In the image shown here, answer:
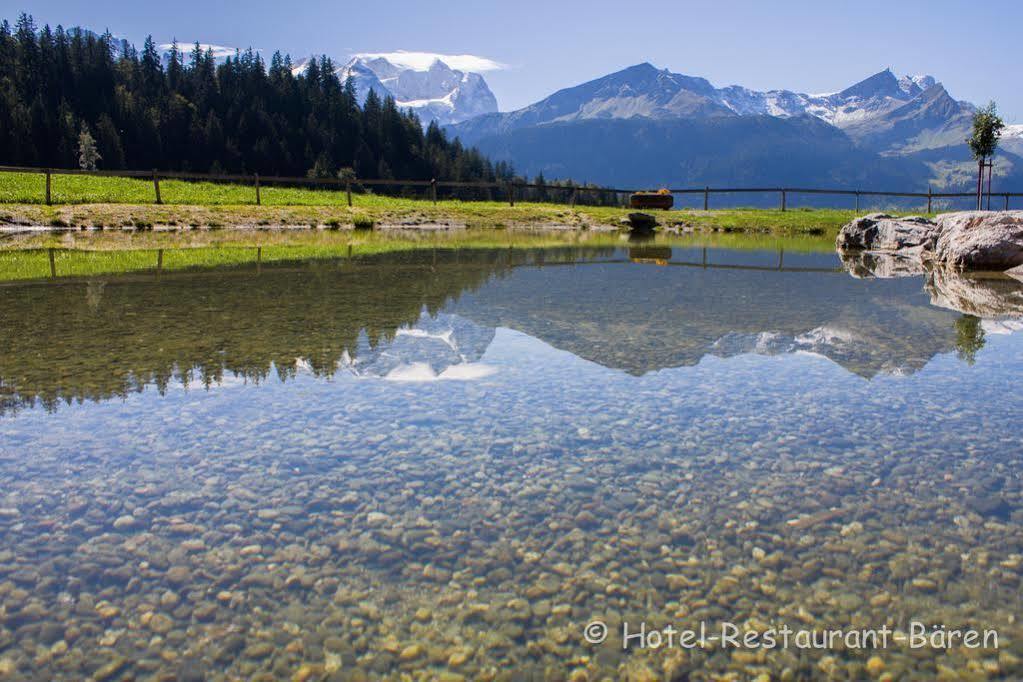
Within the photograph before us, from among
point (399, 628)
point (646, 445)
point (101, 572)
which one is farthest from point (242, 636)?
point (646, 445)

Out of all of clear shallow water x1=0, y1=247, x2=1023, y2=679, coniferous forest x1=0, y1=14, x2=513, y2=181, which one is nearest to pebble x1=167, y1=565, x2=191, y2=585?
clear shallow water x1=0, y1=247, x2=1023, y2=679

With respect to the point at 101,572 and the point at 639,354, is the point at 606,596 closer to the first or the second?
the point at 101,572

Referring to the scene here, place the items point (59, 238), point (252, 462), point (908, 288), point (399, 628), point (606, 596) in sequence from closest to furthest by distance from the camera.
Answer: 1. point (399, 628)
2. point (606, 596)
3. point (252, 462)
4. point (908, 288)
5. point (59, 238)

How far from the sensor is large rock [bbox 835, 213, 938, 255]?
101 feet

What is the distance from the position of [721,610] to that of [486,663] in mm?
1294

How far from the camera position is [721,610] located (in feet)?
12.5

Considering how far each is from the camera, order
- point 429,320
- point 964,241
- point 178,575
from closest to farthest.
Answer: point 178,575, point 429,320, point 964,241

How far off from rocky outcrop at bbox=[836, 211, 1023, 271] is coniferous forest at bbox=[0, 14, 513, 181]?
95.0 metres

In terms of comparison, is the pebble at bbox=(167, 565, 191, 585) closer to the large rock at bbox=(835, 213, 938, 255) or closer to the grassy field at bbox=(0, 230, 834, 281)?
the grassy field at bbox=(0, 230, 834, 281)

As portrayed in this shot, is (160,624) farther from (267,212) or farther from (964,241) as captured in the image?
(267,212)

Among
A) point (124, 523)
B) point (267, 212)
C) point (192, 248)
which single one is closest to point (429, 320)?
point (124, 523)

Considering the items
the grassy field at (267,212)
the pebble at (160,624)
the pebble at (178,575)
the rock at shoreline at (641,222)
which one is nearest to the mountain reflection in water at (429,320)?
the pebble at (178,575)

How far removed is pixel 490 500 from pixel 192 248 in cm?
2382

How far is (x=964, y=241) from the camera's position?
74.8 ft
